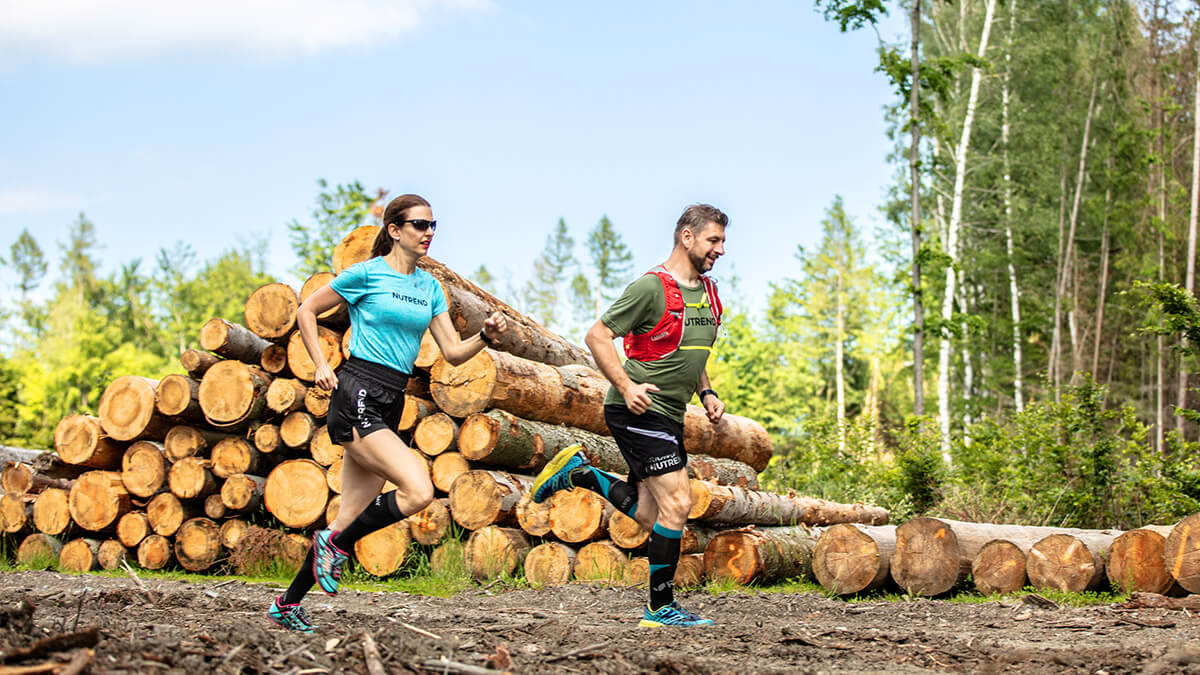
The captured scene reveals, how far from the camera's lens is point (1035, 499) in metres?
9.83

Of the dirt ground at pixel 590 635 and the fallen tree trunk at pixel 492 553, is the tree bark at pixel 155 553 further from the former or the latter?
the fallen tree trunk at pixel 492 553

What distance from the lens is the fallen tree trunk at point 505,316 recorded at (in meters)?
8.64

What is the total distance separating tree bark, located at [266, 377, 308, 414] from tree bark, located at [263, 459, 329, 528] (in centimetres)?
46

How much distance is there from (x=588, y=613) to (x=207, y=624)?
87.5 inches

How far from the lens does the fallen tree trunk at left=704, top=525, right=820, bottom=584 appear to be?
23.7 feet

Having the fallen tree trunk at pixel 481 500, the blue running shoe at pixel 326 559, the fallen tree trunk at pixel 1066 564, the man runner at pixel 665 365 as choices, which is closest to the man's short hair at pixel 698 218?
the man runner at pixel 665 365

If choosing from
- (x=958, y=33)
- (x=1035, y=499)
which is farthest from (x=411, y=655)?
(x=958, y=33)

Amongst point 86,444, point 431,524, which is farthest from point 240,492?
point 431,524

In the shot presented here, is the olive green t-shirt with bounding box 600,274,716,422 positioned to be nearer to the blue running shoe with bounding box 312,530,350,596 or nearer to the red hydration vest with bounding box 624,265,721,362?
the red hydration vest with bounding box 624,265,721,362

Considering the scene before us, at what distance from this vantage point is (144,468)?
347 inches

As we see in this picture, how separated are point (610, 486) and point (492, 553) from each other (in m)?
2.33

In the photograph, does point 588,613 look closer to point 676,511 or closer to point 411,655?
point 676,511

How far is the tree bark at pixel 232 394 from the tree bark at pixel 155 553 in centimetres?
120

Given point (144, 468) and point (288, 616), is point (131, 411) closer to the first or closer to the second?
point (144, 468)
